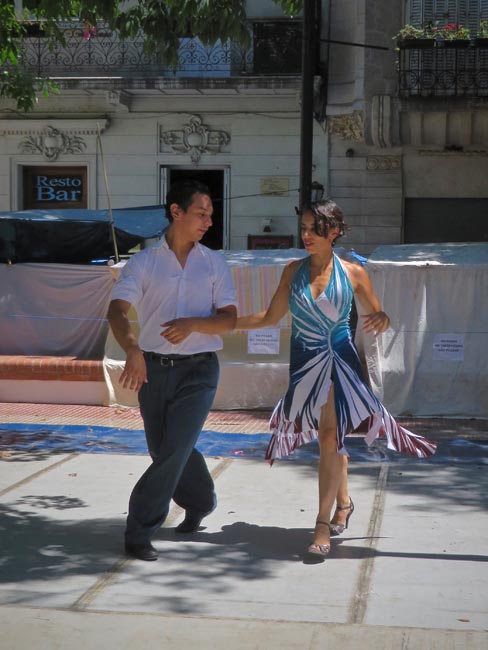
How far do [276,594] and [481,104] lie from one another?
45.3 feet

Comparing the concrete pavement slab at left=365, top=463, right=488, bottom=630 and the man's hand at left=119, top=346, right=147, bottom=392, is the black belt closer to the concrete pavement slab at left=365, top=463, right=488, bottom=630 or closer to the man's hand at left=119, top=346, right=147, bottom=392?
the man's hand at left=119, top=346, right=147, bottom=392

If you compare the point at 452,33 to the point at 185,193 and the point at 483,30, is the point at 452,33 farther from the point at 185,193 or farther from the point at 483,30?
the point at 185,193

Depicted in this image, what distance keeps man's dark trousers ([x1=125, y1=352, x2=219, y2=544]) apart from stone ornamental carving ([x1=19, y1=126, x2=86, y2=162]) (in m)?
15.7

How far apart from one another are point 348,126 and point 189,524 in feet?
45.5

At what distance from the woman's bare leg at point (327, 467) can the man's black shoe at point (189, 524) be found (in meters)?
0.77

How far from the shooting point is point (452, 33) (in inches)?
669

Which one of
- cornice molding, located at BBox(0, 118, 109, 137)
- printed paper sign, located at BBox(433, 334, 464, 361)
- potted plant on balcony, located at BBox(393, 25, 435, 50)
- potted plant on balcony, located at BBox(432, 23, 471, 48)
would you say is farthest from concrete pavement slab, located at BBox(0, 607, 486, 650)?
cornice molding, located at BBox(0, 118, 109, 137)

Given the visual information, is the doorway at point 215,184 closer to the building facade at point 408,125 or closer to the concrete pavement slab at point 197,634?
the building facade at point 408,125

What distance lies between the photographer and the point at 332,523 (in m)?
5.87

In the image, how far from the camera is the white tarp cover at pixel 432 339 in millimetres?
10883

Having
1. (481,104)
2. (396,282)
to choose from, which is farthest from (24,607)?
(481,104)

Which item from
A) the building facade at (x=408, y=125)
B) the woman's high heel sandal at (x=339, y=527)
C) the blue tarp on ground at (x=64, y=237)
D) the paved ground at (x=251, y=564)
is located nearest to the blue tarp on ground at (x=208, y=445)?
the paved ground at (x=251, y=564)

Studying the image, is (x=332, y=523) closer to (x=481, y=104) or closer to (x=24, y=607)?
(x=24, y=607)

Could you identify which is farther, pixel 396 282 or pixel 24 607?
pixel 396 282
